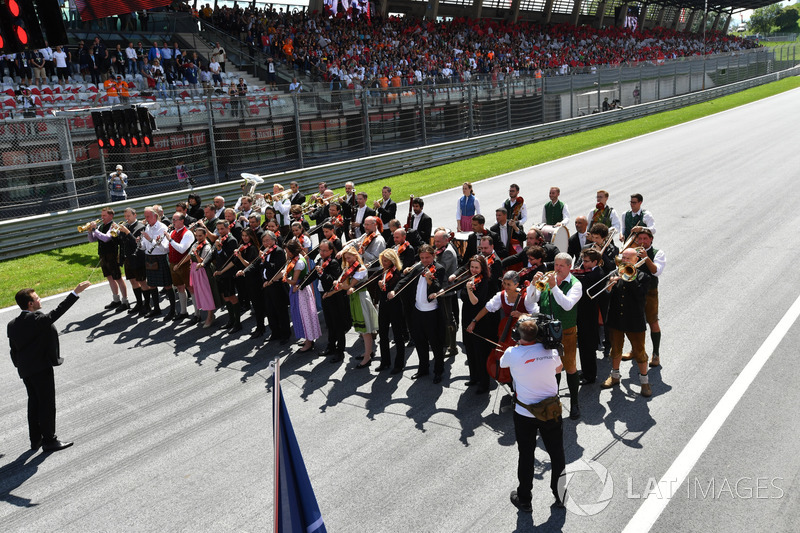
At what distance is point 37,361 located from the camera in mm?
7723

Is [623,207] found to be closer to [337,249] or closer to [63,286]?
[337,249]

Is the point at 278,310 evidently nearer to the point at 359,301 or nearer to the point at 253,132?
the point at 359,301

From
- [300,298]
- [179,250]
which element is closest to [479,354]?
[300,298]

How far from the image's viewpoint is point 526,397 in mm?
5953

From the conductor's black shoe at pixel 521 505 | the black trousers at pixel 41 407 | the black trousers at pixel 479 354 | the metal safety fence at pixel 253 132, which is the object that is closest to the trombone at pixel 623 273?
the black trousers at pixel 479 354

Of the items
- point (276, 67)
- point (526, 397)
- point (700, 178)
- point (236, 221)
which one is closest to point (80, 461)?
point (526, 397)

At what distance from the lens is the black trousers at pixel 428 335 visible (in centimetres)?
877

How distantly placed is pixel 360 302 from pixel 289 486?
555 centimetres

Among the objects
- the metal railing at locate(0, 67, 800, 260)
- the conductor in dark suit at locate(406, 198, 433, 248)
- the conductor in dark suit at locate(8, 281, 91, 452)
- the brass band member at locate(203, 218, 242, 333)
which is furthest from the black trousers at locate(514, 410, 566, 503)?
the metal railing at locate(0, 67, 800, 260)

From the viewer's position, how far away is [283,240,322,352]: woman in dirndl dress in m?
9.98

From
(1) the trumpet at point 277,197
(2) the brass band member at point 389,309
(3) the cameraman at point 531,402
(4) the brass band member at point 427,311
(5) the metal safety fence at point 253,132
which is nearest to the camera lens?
(3) the cameraman at point 531,402

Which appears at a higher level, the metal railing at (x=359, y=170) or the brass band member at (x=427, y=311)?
the metal railing at (x=359, y=170)

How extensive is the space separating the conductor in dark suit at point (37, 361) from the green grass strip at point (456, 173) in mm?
4954

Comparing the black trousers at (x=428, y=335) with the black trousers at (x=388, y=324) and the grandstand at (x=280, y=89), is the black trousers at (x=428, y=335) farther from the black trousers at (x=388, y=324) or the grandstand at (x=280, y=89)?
the grandstand at (x=280, y=89)
